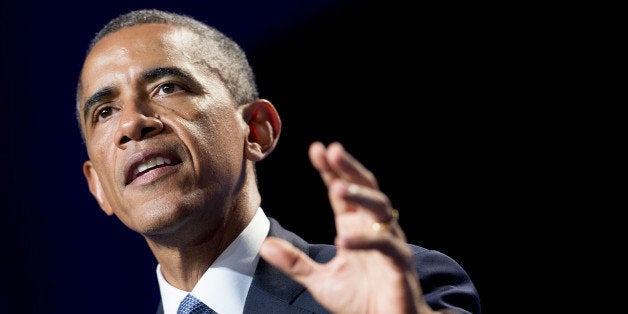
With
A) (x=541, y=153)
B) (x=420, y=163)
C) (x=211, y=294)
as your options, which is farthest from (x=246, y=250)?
(x=541, y=153)

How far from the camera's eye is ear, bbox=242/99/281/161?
201 centimetres

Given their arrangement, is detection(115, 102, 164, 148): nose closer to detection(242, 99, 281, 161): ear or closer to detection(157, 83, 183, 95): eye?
detection(157, 83, 183, 95): eye

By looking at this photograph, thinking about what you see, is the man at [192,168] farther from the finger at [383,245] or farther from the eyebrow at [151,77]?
the finger at [383,245]

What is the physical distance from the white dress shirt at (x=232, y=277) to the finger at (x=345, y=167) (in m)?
0.78

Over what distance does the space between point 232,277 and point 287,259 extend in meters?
0.62

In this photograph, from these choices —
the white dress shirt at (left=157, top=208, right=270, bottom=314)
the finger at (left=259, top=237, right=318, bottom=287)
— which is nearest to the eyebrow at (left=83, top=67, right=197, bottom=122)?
the white dress shirt at (left=157, top=208, right=270, bottom=314)

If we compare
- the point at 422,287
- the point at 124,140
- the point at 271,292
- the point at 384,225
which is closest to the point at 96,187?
the point at 124,140

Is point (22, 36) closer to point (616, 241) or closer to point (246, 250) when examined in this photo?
point (246, 250)

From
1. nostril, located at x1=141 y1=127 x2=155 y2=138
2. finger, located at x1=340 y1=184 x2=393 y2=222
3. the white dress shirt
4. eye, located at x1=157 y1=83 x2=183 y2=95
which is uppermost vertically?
eye, located at x1=157 y1=83 x2=183 y2=95

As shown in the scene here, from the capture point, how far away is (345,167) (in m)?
1.03

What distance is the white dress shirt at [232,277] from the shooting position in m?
1.73

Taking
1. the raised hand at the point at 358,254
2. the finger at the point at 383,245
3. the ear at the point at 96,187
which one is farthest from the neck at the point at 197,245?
the finger at the point at 383,245

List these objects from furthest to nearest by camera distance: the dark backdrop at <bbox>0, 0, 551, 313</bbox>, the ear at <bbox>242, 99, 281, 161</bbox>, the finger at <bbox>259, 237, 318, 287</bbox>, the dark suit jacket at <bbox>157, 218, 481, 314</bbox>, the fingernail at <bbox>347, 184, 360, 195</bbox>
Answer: the dark backdrop at <bbox>0, 0, 551, 313</bbox> < the ear at <bbox>242, 99, 281, 161</bbox> < the dark suit jacket at <bbox>157, 218, 481, 314</bbox> < the finger at <bbox>259, 237, 318, 287</bbox> < the fingernail at <bbox>347, 184, 360, 195</bbox>

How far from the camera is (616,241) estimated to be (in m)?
1.98
